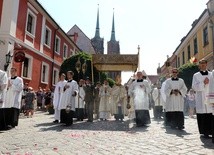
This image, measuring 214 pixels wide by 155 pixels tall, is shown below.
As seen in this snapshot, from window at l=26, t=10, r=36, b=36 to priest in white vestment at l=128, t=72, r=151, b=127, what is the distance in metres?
12.6

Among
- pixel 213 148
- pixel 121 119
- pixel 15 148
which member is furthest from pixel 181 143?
pixel 121 119

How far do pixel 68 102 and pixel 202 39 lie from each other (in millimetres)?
19628

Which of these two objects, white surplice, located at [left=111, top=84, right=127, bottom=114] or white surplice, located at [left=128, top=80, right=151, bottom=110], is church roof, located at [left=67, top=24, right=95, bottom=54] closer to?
white surplice, located at [left=111, top=84, right=127, bottom=114]

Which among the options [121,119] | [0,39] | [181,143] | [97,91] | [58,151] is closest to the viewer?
[58,151]

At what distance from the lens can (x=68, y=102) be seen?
31.7 feet

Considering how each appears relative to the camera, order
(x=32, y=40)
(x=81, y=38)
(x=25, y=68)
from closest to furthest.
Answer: (x=25, y=68), (x=32, y=40), (x=81, y=38)

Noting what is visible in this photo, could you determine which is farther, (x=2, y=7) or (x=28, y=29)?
(x=28, y=29)

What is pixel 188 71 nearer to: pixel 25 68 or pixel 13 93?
pixel 25 68

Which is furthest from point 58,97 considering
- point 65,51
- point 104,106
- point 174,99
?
point 65,51

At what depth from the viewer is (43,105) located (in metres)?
19.8

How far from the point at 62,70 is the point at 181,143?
17558 mm

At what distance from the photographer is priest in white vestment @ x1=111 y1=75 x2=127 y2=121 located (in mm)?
12492

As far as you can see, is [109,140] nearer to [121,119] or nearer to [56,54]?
[121,119]

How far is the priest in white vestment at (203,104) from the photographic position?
22.2 feet
